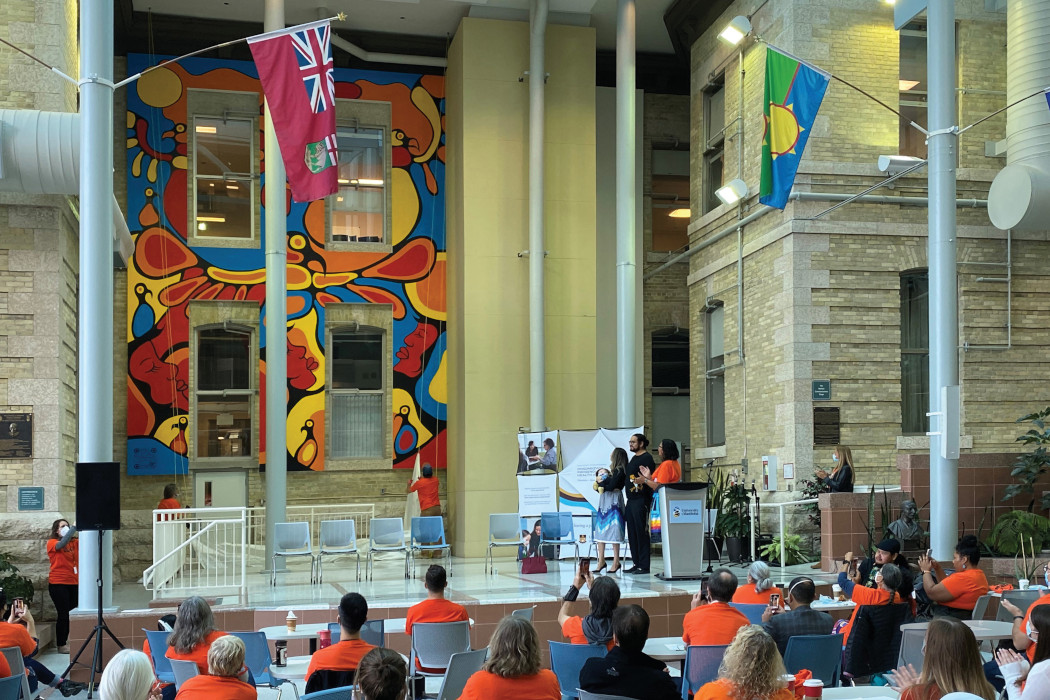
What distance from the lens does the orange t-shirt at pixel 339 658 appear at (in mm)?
5551

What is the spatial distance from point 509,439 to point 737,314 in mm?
4546

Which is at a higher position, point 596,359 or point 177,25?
point 177,25

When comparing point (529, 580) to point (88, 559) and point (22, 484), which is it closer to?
point (88, 559)

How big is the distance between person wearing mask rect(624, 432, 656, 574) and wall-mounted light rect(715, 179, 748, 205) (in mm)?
6055

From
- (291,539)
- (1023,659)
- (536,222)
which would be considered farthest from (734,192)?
(1023,659)

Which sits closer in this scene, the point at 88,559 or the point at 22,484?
the point at 88,559

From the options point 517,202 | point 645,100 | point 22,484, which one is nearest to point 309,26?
point 22,484

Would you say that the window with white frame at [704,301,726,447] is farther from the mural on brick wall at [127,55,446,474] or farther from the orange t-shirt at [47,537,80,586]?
the orange t-shirt at [47,537,80,586]

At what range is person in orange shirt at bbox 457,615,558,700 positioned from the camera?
15.7 ft

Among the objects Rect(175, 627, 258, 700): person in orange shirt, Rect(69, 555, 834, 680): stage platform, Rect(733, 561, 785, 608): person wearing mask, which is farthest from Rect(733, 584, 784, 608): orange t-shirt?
Rect(175, 627, 258, 700): person in orange shirt

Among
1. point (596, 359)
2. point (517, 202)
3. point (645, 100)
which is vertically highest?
point (645, 100)

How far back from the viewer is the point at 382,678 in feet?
13.0

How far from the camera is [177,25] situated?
19547 millimetres

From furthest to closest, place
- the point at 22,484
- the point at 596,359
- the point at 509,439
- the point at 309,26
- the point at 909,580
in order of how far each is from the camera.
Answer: the point at 596,359
the point at 509,439
the point at 22,484
the point at 309,26
the point at 909,580
